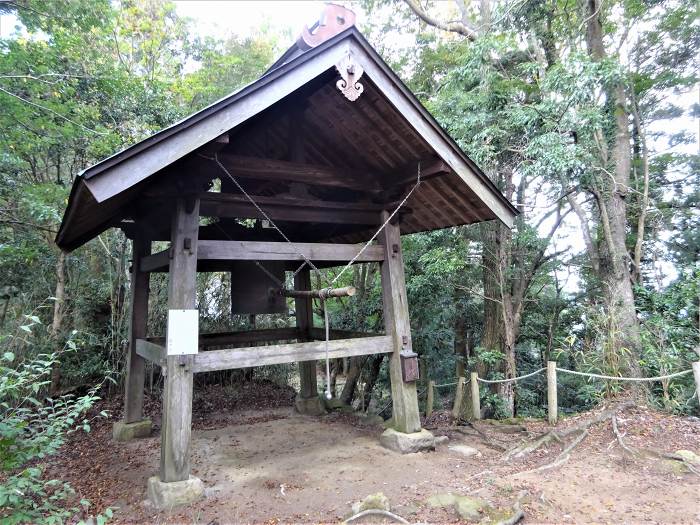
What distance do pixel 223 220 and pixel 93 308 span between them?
4253 mm

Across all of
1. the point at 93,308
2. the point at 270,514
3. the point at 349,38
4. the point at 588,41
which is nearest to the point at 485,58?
the point at 588,41

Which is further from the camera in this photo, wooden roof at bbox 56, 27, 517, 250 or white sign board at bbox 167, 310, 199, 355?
white sign board at bbox 167, 310, 199, 355

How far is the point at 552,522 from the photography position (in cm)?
288

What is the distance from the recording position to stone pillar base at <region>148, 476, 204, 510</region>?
3303 millimetres

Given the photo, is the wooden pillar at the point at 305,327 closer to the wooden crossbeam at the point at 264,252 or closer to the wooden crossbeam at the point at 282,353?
the wooden crossbeam at the point at 264,252

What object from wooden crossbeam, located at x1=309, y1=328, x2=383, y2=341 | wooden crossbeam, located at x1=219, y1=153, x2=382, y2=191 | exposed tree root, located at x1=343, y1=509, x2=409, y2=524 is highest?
wooden crossbeam, located at x1=219, y1=153, x2=382, y2=191

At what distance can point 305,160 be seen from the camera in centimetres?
498

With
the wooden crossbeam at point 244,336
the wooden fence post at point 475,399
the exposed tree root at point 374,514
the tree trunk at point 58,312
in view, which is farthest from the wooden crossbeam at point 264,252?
the tree trunk at point 58,312

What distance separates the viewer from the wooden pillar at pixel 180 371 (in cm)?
342

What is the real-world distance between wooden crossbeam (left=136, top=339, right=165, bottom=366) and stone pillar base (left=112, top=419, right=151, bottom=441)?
4.09 feet

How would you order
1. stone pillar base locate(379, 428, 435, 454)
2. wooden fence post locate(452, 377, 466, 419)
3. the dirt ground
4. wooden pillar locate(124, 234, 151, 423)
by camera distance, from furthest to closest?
1. wooden fence post locate(452, 377, 466, 419)
2. wooden pillar locate(124, 234, 151, 423)
3. stone pillar base locate(379, 428, 435, 454)
4. the dirt ground

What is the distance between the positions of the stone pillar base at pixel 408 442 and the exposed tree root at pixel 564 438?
824mm

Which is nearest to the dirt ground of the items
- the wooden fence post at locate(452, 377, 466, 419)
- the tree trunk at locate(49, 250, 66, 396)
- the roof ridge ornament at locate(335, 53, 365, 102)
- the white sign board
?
Answer: the wooden fence post at locate(452, 377, 466, 419)

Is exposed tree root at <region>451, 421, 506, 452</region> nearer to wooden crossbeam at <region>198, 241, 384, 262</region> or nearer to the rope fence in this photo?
the rope fence
